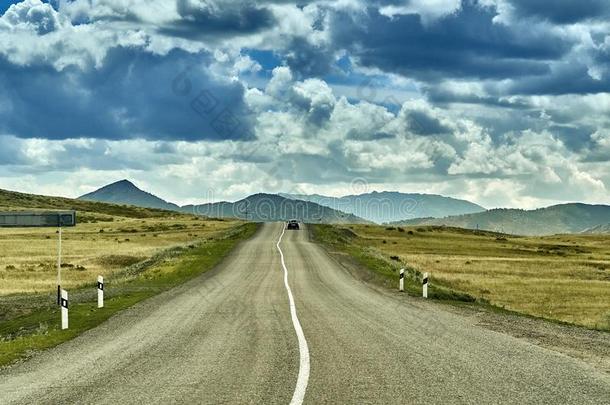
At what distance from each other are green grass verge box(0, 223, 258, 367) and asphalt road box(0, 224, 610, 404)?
0.76 m

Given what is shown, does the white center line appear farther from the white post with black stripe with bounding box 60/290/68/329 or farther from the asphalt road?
the white post with black stripe with bounding box 60/290/68/329


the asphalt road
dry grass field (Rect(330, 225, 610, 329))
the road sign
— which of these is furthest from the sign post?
dry grass field (Rect(330, 225, 610, 329))

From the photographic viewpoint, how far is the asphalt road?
10.0 meters

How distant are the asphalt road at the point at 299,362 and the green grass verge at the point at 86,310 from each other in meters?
0.76

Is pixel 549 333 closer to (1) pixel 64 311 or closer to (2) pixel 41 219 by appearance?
(1) pixel 64 311

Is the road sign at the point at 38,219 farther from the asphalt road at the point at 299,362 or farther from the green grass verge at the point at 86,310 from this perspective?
the asphalt road at the point at 299,362

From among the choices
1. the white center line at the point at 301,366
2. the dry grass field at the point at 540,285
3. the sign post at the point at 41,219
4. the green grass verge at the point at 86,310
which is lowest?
the dry grass field at the point at 540,285

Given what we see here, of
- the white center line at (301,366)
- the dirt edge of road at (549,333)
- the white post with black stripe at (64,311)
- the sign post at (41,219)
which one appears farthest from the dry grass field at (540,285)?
the sign post at (41,219)

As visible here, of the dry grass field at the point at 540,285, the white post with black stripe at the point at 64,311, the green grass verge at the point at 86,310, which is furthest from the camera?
the dry grass field at the point at 540,285

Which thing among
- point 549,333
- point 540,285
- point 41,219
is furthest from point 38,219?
point 540,285

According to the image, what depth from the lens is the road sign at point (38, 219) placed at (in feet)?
88.9

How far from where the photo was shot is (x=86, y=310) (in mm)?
24078

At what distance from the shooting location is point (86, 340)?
16.9 m

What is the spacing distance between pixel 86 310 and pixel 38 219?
5.52 metres
